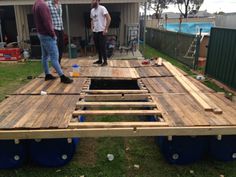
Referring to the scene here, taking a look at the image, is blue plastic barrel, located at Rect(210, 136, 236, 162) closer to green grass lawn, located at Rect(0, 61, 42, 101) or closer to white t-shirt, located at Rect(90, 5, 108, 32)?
white t-shirt, located at Rect(90, 5, 108, 32)

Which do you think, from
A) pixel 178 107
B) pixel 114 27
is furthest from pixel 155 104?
pixel 114 27

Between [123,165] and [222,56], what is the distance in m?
4.57

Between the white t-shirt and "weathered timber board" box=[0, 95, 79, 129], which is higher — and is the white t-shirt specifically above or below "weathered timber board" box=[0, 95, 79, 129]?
above

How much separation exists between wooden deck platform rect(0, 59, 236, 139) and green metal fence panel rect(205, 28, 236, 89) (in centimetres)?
172

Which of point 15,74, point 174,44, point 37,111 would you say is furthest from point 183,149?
point 174,44

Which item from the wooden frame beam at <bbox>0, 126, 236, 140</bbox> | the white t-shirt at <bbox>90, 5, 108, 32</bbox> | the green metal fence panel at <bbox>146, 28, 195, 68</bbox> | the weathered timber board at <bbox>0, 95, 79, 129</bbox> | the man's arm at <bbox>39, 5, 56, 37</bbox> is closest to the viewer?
the wooden frame beam at <bbox>0, 126, 236, 140</bbox>

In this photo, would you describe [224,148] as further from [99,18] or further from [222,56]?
[222,56]

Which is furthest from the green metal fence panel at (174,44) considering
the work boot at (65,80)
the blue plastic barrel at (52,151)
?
the blue plastic barrel at (52,151)

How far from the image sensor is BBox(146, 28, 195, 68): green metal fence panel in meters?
8.76

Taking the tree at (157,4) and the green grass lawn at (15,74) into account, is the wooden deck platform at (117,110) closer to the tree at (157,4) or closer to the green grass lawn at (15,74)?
the green grass lawn at (15,74)

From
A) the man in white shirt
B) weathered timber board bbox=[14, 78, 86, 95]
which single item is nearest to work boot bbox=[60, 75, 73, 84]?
weathered timber board bbox=[14, 78, 86, 95]

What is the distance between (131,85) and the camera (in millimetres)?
5020

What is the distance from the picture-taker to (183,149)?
9.09 ft

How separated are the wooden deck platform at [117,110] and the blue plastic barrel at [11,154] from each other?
8.6 inches
